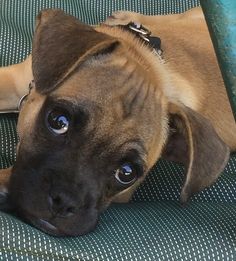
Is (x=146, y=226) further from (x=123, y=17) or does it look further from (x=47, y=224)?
(x=123, y=17)

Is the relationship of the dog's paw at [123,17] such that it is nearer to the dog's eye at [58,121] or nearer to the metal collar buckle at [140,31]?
the metal collar buckle at [140,31]

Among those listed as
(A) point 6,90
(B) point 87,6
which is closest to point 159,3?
(B) point 87,6

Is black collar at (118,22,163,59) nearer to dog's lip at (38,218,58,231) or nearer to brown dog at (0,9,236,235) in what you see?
brown dog at (0,9,236,235)


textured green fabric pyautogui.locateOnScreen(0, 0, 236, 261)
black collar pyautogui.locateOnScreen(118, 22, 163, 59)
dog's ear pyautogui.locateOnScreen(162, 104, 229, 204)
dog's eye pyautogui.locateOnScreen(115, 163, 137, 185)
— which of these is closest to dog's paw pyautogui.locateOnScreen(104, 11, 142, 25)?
textured green fabric pyautogui.locateOnScreen(0, 0, 236, 261)

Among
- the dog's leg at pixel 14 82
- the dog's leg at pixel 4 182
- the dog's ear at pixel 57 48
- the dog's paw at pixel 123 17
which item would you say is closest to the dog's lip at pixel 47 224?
the dog's leg at pixel 4 182

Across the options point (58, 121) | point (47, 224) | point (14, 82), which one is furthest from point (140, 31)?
point (47, 224)

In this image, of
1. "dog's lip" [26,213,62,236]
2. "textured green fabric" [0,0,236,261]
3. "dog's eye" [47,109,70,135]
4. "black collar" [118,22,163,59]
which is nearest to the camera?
"textured green fabric" [0,0,236,261]

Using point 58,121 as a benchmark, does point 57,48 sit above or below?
above
